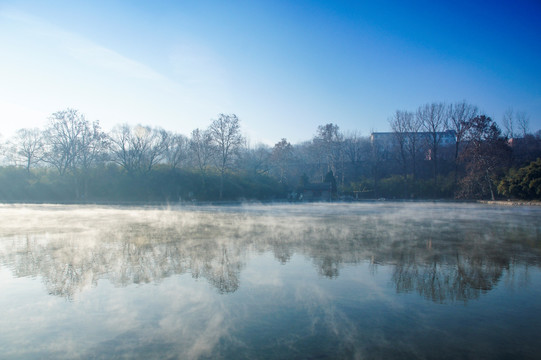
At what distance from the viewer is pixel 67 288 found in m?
7.15

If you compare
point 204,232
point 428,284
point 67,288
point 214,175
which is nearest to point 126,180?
point 214,175

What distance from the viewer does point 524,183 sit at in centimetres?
3619

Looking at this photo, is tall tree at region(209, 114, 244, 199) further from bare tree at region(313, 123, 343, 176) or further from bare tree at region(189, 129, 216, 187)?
bare tree at region(313, 123, 343, 176)

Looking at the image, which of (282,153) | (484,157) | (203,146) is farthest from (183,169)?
(484,157)

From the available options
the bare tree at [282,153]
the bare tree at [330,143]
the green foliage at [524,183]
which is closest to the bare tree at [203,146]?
the bare tree at [282,153]

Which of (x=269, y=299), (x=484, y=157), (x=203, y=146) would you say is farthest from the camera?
(x=203, y=146)

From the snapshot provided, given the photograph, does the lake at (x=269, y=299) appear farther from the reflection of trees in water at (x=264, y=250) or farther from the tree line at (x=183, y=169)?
the tree line at (x=183, y=169)

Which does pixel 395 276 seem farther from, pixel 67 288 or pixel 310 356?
pixel 67 288

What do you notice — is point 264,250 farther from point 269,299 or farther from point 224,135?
point 224,135

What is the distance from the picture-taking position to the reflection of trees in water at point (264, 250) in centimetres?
775

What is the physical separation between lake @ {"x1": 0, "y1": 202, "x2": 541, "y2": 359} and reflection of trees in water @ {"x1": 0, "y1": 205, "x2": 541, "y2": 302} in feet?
0.23

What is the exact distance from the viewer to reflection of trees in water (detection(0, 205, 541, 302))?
7.75 meters

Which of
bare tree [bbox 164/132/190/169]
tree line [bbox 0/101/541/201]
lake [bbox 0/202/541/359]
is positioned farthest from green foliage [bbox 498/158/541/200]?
bare tree [bbox 164/132/190/169]

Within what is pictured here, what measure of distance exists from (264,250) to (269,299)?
15.1ft
